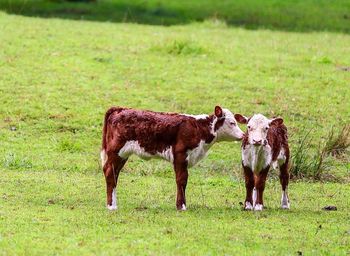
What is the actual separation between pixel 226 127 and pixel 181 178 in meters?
1.02

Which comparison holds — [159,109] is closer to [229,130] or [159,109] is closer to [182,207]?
[229,130]

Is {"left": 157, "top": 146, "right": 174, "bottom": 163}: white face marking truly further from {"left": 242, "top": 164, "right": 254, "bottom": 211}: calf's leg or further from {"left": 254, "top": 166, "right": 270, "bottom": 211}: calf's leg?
{"left": 254, "top": 166, "right": 270, "bottom": 211}: calf's leg

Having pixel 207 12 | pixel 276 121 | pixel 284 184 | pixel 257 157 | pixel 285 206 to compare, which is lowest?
pixel 285 206

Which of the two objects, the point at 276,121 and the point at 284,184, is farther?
the point at 284,184

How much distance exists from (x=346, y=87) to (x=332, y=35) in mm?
7040

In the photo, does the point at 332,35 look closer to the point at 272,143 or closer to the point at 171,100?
the point at 171,100

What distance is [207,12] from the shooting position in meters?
33.9

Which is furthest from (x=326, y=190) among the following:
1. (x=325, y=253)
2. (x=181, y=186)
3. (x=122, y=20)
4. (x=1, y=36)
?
(x=122, y=20)

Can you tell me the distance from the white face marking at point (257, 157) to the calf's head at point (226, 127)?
28 cm

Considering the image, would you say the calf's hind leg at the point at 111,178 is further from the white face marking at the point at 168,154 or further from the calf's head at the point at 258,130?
the calf's head at the point at 258,130

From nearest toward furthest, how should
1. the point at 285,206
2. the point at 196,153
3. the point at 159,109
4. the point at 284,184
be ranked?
the point at 196,153, the point at 285,206, the point at 284,184, the point at 159,109

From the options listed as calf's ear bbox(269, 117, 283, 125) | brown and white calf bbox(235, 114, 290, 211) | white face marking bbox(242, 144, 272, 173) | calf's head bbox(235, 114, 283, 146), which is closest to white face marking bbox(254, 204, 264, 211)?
brown and white calf bbox(235, 114, 290, 211)

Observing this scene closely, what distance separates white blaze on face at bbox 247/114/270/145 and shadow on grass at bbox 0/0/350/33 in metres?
18.2

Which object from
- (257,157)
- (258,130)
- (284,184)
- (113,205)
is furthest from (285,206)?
(113,205)
